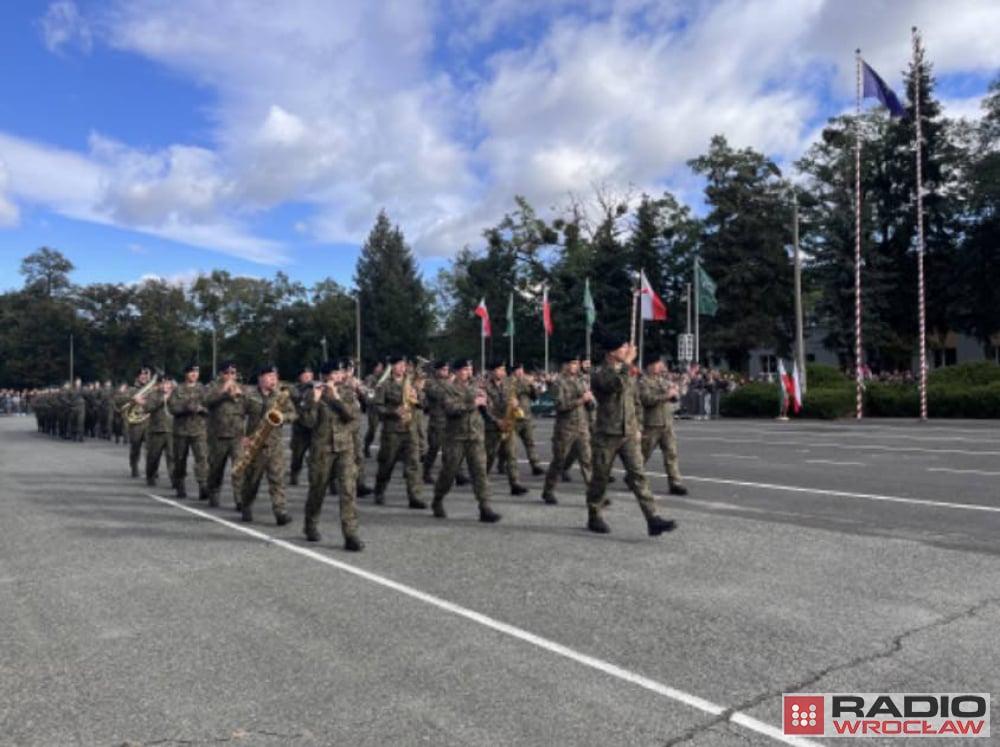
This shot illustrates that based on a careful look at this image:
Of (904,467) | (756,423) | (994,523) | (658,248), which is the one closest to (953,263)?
(658,248)

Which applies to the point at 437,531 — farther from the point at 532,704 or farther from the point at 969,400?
the point at 969,400

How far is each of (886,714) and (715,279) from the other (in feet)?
169

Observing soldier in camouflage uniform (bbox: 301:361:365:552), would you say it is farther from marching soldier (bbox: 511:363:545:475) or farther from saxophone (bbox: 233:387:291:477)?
marching soldier (bbox: 511:363:545:475)

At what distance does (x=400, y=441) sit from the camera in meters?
11.4

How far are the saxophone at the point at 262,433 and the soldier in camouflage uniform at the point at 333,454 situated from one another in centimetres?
67

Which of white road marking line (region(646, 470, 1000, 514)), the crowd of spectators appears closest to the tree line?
the crowd of spectators

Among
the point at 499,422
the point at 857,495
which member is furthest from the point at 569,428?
the point at 857,495

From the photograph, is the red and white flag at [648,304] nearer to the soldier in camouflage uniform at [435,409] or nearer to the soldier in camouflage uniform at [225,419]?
the soldier in camouflage uniform at [435,409]

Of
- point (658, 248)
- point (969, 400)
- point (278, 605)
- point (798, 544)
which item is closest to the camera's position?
point (278, 605)

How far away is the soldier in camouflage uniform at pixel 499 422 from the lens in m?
12.4

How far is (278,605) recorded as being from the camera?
247 inches

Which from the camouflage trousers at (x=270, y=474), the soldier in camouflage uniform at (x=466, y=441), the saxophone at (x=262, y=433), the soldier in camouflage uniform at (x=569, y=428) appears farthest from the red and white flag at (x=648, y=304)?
the camouflage trousers at (x=270, y=474)

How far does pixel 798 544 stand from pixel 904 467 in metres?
7.41

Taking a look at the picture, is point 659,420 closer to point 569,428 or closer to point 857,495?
point 569,428
